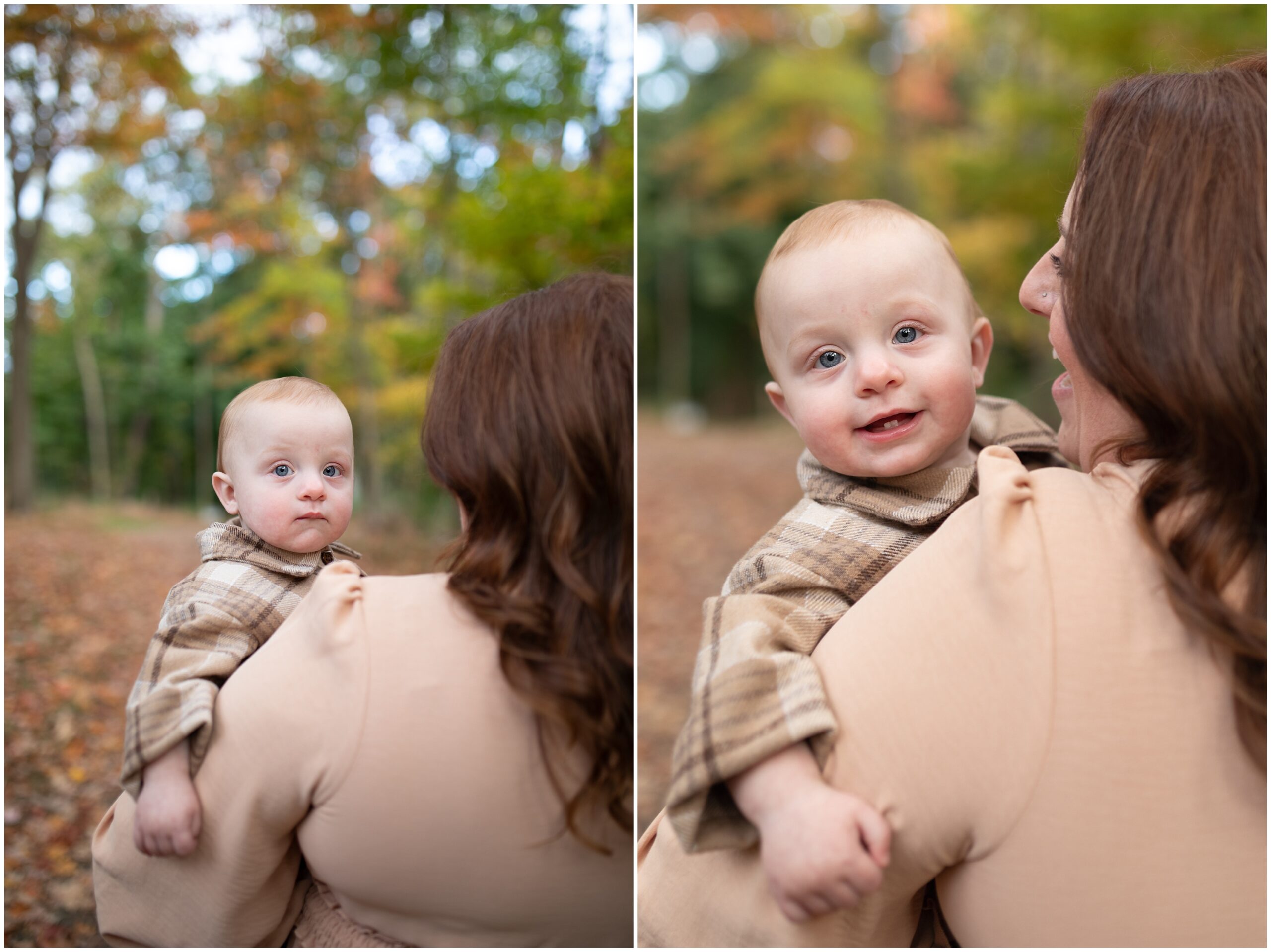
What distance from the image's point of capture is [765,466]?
7547mm

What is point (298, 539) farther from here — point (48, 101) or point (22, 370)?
point (48, 101)

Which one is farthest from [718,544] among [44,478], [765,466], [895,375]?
[895,375]

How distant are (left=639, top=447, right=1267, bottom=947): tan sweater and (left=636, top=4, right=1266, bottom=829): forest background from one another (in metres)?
2.98

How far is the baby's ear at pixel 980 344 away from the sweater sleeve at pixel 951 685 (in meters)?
0.43

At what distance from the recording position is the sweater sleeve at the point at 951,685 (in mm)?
1111

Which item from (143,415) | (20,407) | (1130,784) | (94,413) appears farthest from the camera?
(20,407)

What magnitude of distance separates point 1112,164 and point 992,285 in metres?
8.79

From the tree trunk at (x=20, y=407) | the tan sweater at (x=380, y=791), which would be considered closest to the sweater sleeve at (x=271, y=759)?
the tan sweater at (x=380, y=791)

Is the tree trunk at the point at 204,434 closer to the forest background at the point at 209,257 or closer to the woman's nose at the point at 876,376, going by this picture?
the forest background at the point at 209,257

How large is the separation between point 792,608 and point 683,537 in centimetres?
481

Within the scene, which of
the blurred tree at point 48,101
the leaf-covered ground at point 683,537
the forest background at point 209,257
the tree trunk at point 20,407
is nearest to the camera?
the forest background at point 209,257

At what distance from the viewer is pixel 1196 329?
1123 mm

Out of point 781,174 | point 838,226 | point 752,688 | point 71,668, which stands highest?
point 781,174

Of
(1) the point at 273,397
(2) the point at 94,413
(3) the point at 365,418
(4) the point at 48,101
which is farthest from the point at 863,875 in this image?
(3) the point at 365,418
